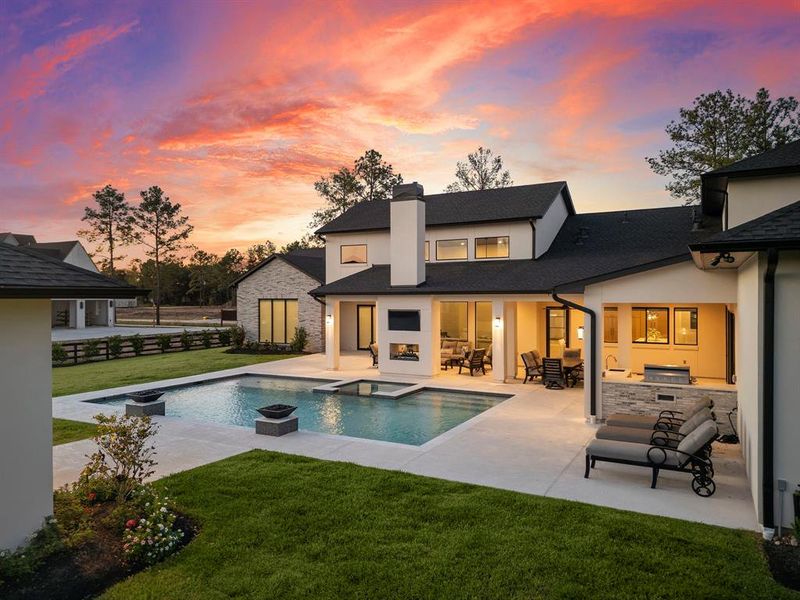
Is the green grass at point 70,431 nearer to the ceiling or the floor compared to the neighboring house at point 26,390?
nearer to the floor

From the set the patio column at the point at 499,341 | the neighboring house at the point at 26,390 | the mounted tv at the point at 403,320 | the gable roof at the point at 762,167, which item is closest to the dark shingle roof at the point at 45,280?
the neighboring house at the point at 26,390

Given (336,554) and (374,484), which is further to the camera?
(374,484)

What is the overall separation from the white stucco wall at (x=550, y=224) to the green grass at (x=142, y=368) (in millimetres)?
13775

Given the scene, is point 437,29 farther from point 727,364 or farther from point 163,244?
point 163,244

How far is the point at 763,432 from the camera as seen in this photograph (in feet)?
20.4

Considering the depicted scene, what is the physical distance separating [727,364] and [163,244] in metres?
50.2

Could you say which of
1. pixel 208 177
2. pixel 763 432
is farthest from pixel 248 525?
pixel 208 177

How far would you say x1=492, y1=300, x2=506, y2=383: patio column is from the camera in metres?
17.7

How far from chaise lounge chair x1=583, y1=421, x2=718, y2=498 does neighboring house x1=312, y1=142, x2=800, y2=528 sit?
825 millimetres

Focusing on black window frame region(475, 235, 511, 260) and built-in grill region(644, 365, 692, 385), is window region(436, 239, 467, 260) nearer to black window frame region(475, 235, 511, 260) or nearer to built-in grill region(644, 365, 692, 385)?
black window frame region(475, 235, 511, 260)

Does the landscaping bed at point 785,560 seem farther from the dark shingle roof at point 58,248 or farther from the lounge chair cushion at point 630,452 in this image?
the dark shingle roof at point 58,248

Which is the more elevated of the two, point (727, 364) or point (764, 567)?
point (727, 364)

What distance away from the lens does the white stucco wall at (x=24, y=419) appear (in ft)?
17.2

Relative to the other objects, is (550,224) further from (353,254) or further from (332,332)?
(332,332)
